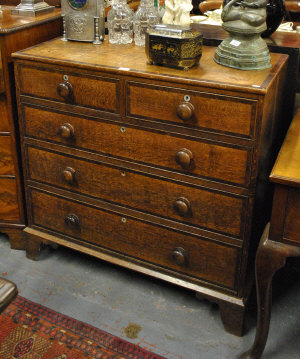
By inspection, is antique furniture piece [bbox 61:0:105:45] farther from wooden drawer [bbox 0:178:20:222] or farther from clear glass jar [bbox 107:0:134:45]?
wooden drawer [bbox 0:178:20:222]

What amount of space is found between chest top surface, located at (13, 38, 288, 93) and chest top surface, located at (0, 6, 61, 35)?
109mm

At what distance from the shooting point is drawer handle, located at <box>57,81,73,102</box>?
6.43ft

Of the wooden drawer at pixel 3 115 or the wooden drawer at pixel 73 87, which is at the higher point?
the wooden drawer at pixel 73 87

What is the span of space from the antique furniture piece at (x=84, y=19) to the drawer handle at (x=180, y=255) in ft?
3.17

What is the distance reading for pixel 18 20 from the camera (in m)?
2.20

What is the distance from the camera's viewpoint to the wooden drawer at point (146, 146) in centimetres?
176

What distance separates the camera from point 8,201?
244cm

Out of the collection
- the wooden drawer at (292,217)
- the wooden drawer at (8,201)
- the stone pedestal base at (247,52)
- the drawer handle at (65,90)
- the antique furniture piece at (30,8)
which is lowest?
the wooden drawer at (8,201)

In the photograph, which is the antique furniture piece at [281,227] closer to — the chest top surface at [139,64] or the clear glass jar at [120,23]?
the chest top surface at [139,64]

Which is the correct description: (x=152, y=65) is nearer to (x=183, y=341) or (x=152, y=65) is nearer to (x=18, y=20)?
(x=18, y=20)

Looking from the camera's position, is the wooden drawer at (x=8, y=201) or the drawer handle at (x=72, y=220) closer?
the drawer handle at (x=72, y=220)

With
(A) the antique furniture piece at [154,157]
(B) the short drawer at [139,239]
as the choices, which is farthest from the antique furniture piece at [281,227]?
(B) the short drawer at [139,239]

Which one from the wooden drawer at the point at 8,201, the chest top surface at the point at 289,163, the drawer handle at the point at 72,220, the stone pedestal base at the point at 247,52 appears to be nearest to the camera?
the chest top surface at the point at 289,163

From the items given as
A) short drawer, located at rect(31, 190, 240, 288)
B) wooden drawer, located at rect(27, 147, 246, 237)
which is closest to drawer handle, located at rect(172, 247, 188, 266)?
short drawer, located at rect(31, 190, 240, 288)
